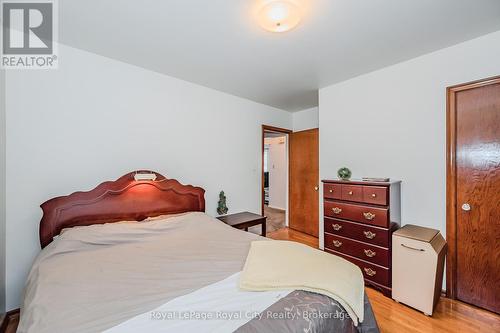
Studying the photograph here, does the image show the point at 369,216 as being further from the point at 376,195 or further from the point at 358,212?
the point at 376,195

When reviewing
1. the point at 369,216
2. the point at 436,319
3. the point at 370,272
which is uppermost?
the point at 369,216

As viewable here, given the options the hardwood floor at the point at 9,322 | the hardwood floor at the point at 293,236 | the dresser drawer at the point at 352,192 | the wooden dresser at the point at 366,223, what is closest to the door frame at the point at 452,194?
the wooden dresser at the point at 366,223

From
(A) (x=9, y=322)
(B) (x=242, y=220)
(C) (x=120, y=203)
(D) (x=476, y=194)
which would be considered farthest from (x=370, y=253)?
(A) (x=9, y=322)

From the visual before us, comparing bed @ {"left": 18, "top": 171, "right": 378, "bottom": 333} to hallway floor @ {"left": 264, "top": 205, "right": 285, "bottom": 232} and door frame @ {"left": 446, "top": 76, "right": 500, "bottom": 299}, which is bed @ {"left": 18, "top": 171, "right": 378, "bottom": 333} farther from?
hallway floor @ {"left": 264, "top": 205, "right": 285, "bottom": 232}

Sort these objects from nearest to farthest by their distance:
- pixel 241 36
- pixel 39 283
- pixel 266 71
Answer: pixel 39 283
pixel 241 36
pixel 266 71

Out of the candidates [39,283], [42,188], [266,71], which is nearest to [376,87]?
[266,71]

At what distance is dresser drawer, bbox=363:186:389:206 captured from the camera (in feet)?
7.02

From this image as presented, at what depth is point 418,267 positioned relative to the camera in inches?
75.0

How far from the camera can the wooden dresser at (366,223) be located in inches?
84.4

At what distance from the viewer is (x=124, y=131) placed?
236 centimetres

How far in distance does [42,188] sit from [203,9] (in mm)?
2106

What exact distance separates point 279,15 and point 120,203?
2.24 metres

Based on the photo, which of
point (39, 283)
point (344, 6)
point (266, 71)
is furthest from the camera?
point (266, 71)

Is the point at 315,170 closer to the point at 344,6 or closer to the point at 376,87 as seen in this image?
the point at 376,87
